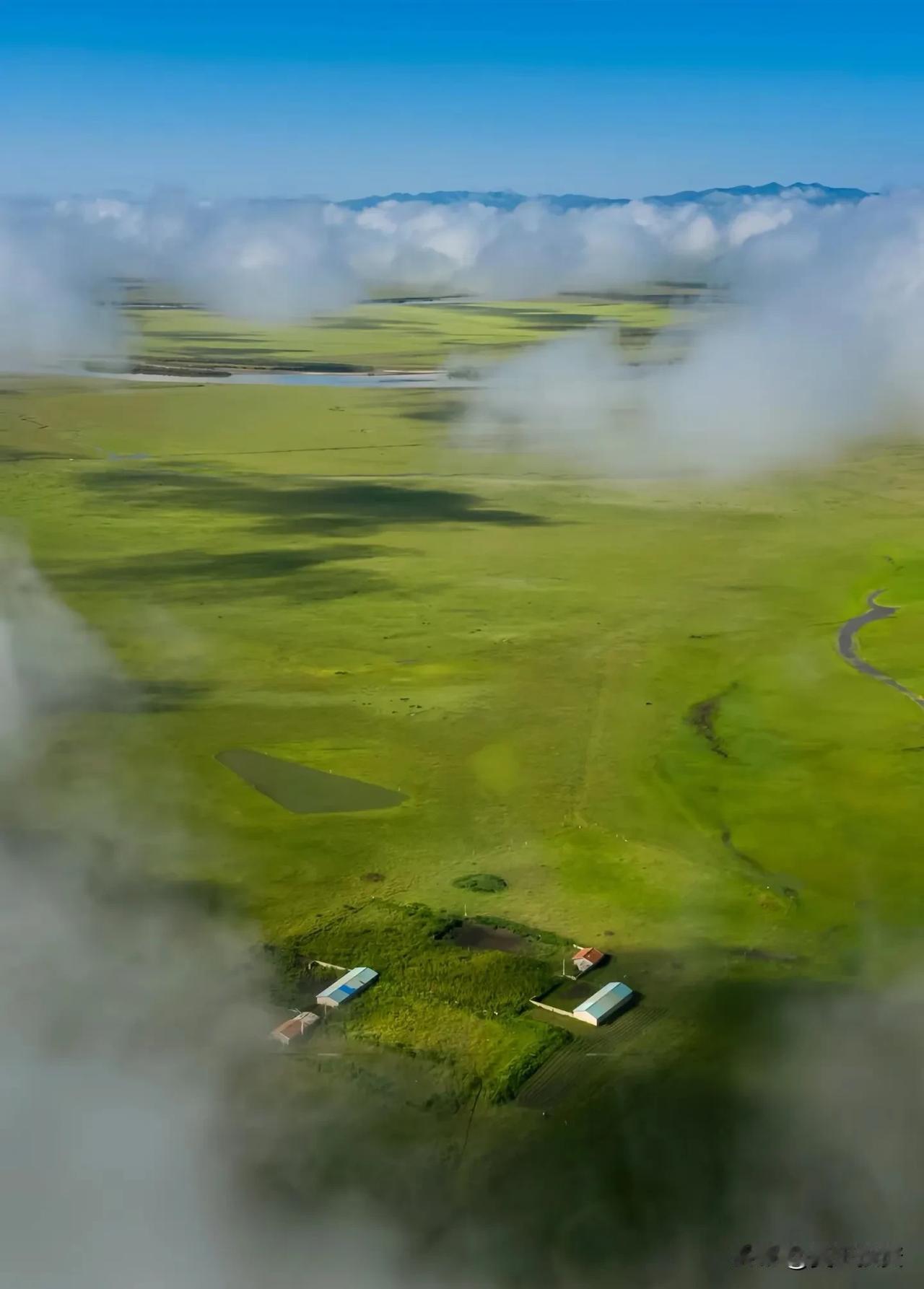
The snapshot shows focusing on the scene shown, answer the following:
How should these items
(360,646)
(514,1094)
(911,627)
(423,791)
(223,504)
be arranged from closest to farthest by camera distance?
1. (514,1094)
2. (423,791)
3. (360,646)
4. (911,627)
5. (223,504)

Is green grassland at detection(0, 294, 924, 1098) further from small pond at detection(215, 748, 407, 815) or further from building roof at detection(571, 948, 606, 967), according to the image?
building roof at detection(571, 948, 606, 967)

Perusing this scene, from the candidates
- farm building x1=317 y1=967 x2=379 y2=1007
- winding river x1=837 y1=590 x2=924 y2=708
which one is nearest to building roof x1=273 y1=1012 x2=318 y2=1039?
farm building x1=317 y1=967 x2=379 y2=1007

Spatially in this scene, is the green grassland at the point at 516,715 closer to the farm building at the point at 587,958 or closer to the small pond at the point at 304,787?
the small pond at the point at 304,787

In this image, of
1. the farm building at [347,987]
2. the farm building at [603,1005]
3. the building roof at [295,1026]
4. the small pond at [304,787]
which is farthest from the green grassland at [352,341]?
the building roof at [295,1026]

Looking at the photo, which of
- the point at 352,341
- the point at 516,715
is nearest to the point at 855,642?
the point at 516,715

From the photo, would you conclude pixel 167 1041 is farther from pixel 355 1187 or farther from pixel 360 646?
pixel 360 646

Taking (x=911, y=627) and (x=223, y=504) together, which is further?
(x=223, y=504)

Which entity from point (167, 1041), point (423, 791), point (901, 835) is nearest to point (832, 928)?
point (901, 835)
